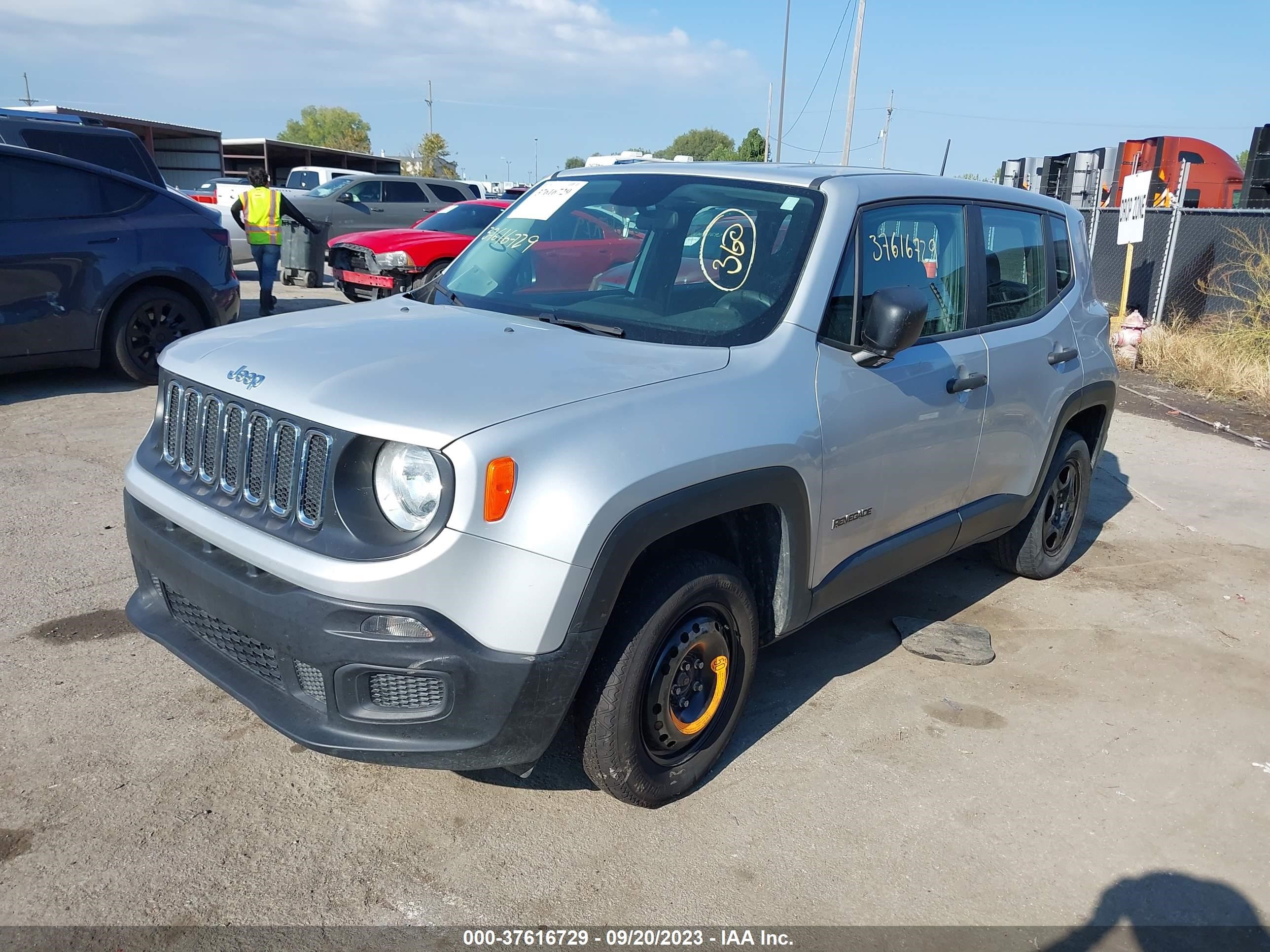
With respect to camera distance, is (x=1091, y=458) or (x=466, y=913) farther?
(x=1091, y=458)

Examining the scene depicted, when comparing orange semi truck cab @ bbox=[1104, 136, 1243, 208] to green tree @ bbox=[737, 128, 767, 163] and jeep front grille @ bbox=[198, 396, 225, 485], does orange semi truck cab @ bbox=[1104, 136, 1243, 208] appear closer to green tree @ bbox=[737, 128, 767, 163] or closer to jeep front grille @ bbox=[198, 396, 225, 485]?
jeep front grille @ bbox=[198, 396, 225, 485]

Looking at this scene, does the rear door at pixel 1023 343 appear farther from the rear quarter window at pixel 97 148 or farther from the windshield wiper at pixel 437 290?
the rear quarter window at pixel 97 148

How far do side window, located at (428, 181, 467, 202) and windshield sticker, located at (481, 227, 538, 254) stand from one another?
14.8 meters

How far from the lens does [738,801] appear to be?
10.6ft

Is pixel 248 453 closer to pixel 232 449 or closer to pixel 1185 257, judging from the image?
pixel 232 449

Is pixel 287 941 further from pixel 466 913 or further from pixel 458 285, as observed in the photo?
pixel 458 285

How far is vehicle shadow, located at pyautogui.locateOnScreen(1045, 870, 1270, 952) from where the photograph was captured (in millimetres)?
2723

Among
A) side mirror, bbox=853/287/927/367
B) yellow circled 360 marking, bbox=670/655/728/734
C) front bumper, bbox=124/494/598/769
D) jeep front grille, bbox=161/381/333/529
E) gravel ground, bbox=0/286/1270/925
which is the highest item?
side mirror, bbox=853/287/927/367

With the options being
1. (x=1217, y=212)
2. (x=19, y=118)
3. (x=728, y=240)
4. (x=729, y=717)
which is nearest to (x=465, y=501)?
(x=729, y=717)

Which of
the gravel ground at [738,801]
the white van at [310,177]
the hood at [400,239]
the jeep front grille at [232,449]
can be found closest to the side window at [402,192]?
the white van at [310,177]

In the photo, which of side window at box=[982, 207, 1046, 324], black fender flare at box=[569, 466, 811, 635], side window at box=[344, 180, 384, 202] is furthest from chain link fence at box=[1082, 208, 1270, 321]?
side window at box=[344, 180, 384, 202]

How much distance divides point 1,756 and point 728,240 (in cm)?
290

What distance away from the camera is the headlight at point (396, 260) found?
1196 cm

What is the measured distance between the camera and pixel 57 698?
3529mm
